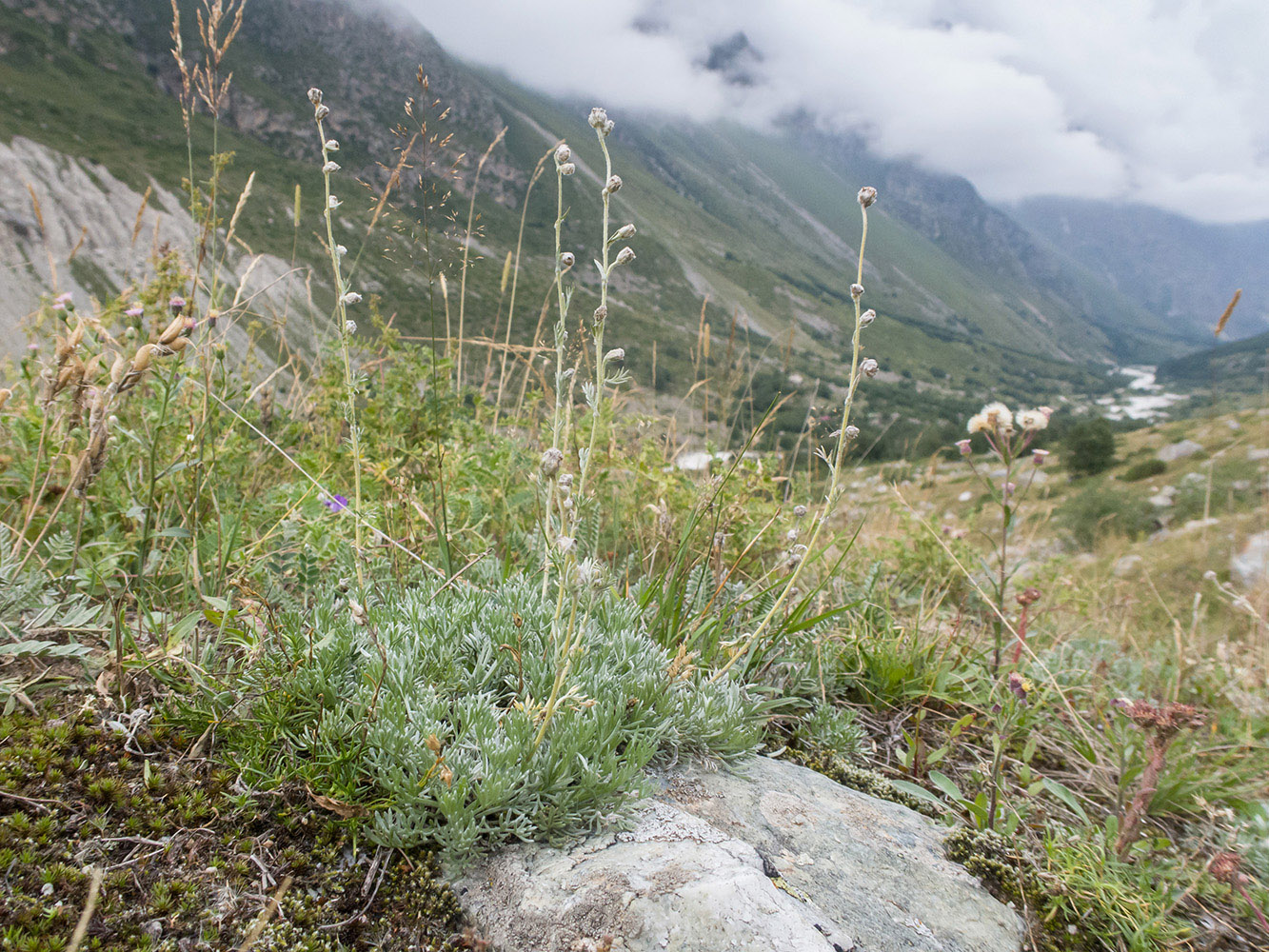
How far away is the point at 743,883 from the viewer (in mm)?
1677

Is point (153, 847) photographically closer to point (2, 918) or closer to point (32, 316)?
point (2, 918)

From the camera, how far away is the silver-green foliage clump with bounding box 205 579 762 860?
A: 1.79 meters

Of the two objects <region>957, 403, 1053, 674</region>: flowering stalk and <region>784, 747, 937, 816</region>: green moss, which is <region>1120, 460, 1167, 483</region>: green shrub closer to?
<region>957, 403, 1053, 674</region>: flowering stalk

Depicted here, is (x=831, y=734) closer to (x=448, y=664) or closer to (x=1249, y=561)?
(x=448, y=664)

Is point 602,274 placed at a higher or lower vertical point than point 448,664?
higher

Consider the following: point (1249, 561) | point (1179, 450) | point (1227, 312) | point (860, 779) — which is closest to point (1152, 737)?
point (860, 779)

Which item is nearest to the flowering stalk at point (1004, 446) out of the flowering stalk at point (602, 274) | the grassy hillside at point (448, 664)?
the grassy hillside at point (448, 664)

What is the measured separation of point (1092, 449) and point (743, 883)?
5636 centimetres

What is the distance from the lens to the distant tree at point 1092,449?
45.9 m

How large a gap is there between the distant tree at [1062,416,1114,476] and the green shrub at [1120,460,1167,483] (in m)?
4.39

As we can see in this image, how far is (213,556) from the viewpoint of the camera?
2768 millimetres

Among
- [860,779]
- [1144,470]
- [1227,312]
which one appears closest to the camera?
[860,779]

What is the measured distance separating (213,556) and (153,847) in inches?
57.6

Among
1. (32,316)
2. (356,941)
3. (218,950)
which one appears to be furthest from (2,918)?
(32,316)
